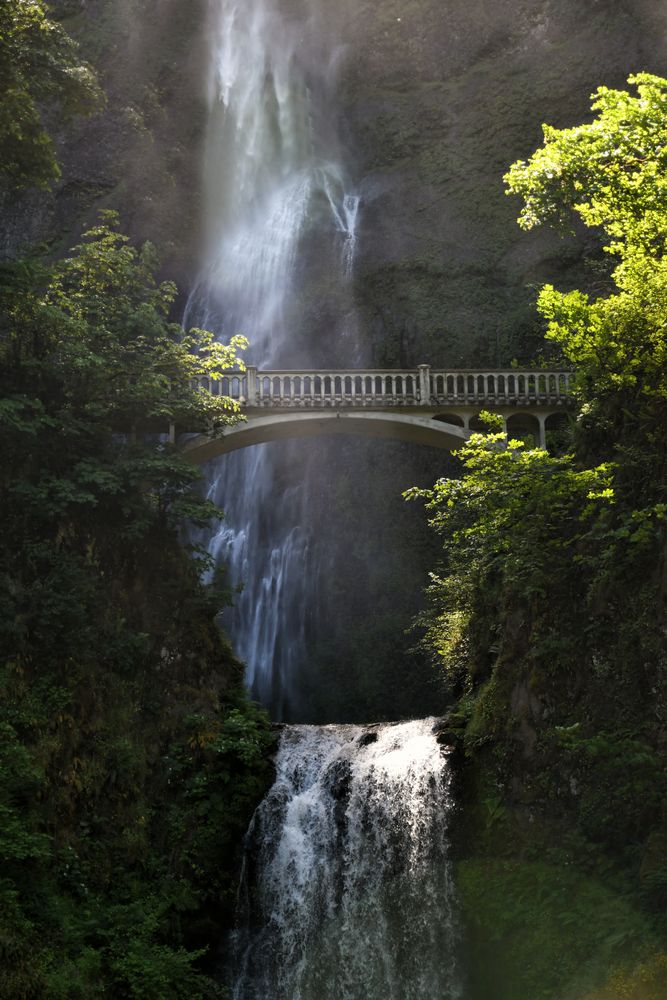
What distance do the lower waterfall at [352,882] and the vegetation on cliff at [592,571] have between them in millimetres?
821

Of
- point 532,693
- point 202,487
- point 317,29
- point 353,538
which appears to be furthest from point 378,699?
point 317,29

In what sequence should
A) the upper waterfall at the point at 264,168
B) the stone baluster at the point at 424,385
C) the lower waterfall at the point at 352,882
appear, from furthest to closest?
the upper waterfall at the point at 264,168, the stone baluster at the point at 424,385, the lower waterfall at the point at 352,882

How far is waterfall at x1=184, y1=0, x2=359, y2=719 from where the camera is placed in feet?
91.7

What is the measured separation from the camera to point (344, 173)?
35312 mm

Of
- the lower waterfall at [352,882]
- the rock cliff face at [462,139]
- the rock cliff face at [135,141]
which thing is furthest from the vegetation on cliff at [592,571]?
the rock cliff face at [135,141]

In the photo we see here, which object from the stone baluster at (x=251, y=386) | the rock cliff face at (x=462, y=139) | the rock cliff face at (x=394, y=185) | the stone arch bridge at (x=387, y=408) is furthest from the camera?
the rock cliff face at (x=462, y=139)

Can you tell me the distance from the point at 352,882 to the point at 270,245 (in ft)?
76.2

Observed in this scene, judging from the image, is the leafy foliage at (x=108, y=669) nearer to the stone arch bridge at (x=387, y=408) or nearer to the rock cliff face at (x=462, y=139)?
the stone arch bridge at (x=387, y=408)

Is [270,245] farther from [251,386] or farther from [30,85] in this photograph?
[30,85]

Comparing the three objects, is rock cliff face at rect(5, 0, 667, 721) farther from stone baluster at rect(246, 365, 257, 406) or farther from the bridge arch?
stone baluster at rect(246, 365, 257, 406)

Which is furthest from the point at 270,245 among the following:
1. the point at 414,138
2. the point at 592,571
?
the point at 592,571

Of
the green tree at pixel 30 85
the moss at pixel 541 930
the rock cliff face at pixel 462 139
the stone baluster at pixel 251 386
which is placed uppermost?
the rock cliff face at pixel 462 139

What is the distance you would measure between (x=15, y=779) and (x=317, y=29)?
34.2m

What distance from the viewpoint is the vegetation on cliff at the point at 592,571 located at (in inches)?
479
